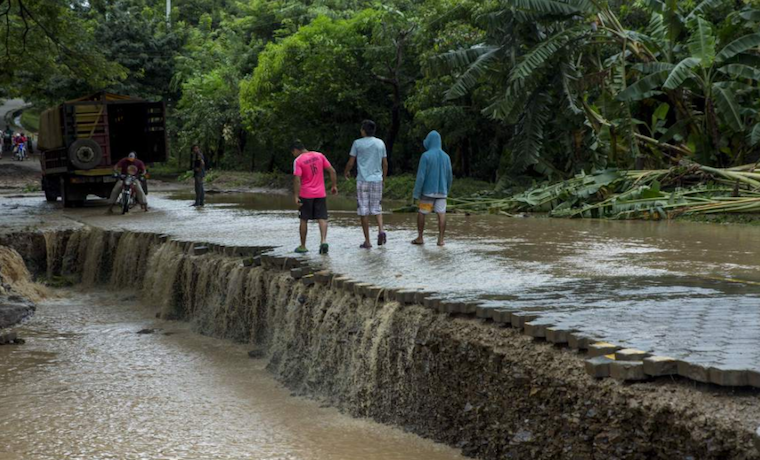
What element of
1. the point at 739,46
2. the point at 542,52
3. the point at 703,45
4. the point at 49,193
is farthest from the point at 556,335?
the point at 49,193

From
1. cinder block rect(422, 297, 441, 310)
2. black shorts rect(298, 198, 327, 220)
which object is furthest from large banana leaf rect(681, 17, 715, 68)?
cinder block rect(422, 297, 441, 310)

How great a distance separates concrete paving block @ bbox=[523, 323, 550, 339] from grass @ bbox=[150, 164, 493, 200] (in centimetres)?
1827

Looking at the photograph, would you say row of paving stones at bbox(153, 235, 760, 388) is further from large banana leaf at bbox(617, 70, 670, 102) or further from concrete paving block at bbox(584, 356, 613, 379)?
large banana leaf at bbox(617, 70, 670, 102)

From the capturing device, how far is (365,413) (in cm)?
863

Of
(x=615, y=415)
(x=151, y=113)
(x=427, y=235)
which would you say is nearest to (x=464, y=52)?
(x=427, y=235)

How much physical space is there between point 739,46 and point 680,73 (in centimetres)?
148

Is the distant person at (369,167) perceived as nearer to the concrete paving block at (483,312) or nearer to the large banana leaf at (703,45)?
the concrete paving block at (483,312)

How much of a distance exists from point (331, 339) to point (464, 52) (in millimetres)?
12939

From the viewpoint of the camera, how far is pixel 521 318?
7090 millimetres

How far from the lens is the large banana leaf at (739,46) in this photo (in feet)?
59.0

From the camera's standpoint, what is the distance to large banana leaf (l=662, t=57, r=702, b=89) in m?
17.7

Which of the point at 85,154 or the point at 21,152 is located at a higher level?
the point at 21,152

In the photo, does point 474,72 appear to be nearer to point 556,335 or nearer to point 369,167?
point 369,167

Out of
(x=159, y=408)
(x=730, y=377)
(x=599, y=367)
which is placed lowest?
(x=159, y=408)
